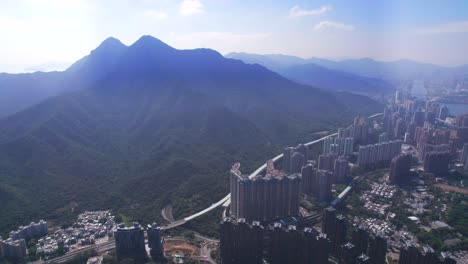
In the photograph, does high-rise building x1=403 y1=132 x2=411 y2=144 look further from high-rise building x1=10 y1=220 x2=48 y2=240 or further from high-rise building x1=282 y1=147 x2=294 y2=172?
high-rise building x1=10 y1=220 x2=48 y2=240

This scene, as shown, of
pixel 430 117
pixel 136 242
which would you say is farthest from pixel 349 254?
pixel 430 117

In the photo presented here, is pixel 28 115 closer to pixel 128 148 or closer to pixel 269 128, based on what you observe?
pixel 128 148

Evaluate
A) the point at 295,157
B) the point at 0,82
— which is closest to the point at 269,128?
the point at 295,157

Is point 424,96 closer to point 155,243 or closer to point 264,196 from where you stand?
point 264,196


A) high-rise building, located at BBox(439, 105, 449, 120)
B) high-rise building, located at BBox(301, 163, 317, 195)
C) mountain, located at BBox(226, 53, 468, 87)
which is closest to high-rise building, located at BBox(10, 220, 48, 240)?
high-rise building, located at BBox(301, 163, 317, 195)

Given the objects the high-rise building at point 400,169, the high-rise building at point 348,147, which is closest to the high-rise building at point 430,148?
the high-rise building at point 400,169

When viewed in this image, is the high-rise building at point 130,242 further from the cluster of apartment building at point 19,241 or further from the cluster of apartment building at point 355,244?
the cluster of apartment building at point 355,244
